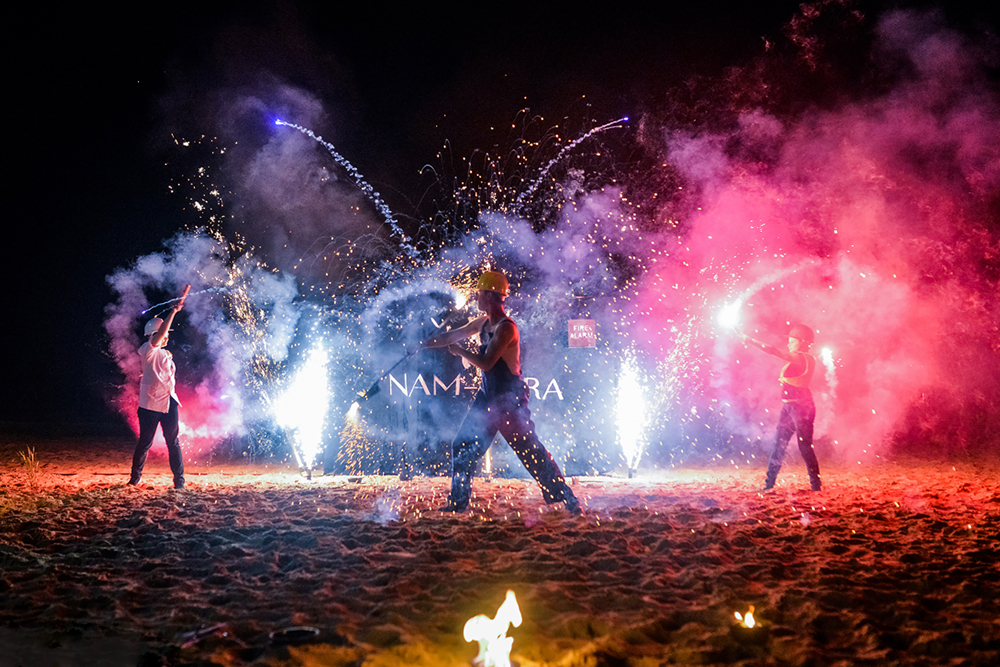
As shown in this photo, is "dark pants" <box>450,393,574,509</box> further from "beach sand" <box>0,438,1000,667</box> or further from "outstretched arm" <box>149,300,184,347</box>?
"outstretched arm" <box>149,300,184,347</box>

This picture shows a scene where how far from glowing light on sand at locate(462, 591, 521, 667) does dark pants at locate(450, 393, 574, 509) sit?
2.10 metres

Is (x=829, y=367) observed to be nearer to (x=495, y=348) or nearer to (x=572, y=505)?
(x=572, y=505)

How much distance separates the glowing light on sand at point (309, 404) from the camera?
29.6ft

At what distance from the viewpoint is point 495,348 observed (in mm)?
5230

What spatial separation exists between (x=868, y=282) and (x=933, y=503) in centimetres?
736

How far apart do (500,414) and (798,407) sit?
4035 mm

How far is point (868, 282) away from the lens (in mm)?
12188

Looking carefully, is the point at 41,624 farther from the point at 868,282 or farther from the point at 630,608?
the point at 868,282

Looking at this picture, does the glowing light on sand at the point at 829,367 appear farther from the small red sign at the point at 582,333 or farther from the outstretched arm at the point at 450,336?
the outstretched arm at the point at 450,336

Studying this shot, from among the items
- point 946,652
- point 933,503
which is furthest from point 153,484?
point 933,503

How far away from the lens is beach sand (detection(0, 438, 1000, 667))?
2682mm

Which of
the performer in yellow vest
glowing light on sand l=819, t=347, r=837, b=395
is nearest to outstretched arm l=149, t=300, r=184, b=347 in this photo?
the performer in yellow vest

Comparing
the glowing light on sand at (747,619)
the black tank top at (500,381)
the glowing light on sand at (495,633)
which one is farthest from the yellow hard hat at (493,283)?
the glowing light on sand at (747,619)

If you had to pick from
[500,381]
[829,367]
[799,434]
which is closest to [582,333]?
[799,434]
